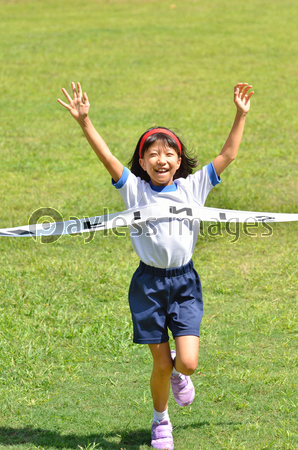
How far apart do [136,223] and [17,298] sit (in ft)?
7.23

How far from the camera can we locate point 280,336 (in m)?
4.53

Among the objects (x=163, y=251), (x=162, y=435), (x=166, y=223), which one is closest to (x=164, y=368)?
(x=162, y=435)

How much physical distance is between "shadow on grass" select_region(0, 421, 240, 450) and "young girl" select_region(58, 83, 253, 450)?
0.17 metres

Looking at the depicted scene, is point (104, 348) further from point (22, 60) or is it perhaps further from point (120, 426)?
point (22, 60)

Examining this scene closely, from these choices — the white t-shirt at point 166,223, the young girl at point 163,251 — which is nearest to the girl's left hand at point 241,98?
the young girl at point 163,251

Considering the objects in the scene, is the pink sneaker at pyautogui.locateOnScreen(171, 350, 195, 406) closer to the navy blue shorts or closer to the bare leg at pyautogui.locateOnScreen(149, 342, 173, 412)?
the bare leg at pyautogui.locateOnScreen(149, 342, 173, 412)

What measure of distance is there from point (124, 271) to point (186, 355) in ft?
8.07

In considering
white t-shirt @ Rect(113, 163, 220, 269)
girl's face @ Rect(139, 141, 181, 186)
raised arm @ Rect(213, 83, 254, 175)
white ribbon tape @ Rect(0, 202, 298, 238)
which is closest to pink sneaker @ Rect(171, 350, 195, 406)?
white t-shirt @ Rect(113, 163, 220, 269)

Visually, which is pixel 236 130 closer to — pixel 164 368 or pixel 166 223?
pixel 166 223

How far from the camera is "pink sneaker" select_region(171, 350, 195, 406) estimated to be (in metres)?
3.46

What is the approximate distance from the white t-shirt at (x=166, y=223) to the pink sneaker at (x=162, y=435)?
3.17ft

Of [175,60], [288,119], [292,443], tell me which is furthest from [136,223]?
[175,60]

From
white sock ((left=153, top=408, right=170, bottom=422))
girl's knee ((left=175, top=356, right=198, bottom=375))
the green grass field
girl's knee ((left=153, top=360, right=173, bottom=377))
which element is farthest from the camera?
the green grass field

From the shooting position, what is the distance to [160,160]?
3.16 metres
